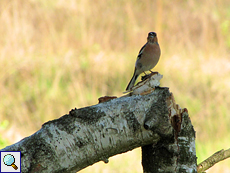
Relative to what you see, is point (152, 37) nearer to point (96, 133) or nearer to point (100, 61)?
point (96, 133)

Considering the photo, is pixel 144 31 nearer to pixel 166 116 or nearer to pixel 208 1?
pixel 208 1

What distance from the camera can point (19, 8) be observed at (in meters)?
6.50

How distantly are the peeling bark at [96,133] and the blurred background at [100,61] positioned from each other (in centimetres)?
330

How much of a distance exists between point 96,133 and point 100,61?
4580mm

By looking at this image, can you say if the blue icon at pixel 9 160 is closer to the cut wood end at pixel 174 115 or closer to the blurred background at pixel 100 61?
the cut wood end at pixel 174 115

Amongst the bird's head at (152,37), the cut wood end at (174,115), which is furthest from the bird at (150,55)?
the cut wood end at (174,115)

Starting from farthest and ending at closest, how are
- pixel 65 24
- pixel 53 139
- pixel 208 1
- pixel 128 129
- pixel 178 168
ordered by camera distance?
1. pixel 208 1
2. pixel 65 24
3. pixel 178 168
4. pixel 128 129
5. pixel 53 139

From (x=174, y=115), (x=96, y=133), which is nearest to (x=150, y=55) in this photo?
(x=174, y=115)

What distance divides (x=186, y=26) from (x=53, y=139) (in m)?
6.49

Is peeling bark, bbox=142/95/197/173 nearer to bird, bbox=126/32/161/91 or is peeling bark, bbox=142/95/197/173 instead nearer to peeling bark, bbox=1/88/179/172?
peeling bark, bbox=1/88/179/172

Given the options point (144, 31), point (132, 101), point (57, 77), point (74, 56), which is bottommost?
point (132, 101)

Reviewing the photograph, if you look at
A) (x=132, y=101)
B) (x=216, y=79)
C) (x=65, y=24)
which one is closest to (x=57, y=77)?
(x=65, y=24)

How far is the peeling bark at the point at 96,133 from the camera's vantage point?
1265mm

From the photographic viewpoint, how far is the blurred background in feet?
17.4
